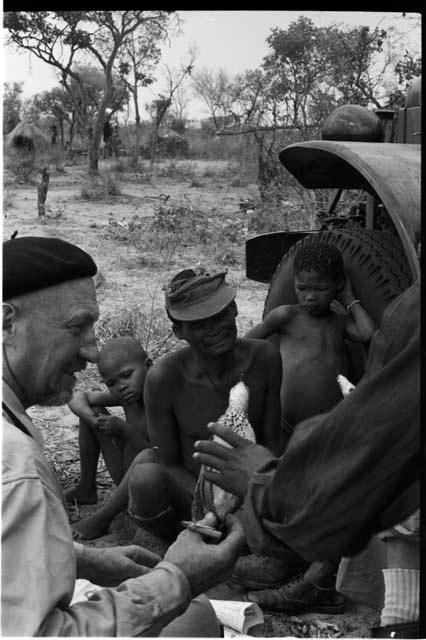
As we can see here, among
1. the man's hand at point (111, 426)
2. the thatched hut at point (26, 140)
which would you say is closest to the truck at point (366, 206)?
the man's hand at point (111, 426)

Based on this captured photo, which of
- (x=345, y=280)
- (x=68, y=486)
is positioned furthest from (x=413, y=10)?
(x=68, y=486)

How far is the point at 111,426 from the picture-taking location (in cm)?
356

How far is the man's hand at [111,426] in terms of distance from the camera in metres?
3.56

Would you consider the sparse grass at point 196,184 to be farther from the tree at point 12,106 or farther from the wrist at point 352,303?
the wrist at point 352,303

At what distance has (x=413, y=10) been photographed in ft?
5.95

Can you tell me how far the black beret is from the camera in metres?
1.83

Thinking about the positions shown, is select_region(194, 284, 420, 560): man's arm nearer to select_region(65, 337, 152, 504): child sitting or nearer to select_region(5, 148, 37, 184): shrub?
select_region(65, 337, 152, 504): child sitting

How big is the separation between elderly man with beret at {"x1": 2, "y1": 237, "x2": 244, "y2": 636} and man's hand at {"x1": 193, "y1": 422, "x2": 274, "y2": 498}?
18 cm

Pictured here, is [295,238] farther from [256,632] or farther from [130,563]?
[130,563]

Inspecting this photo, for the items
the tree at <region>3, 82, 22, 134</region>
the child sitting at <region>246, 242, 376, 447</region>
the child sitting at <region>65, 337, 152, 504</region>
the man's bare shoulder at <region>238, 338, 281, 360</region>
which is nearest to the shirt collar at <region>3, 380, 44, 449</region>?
the man's bare shoulder at <region>238, 338, 281, 360</region>

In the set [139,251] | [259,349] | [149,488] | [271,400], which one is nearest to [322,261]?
[259,349]

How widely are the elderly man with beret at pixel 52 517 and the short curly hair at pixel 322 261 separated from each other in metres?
1.65

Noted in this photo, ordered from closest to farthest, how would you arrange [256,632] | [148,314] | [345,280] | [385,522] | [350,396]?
[350,396], [385,522], [256,632], [345,280], [148,314]
